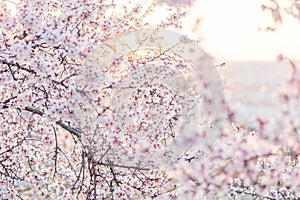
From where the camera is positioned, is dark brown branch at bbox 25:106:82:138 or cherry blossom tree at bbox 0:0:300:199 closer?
cherry blossom tree at bbox 0:0:300:199

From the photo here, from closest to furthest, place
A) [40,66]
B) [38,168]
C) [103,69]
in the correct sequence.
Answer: [40,66] < [103,69] < [38,168]

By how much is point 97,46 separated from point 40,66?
1.45 feet

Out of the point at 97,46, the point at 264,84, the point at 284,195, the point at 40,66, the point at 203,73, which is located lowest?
the point at 264,84

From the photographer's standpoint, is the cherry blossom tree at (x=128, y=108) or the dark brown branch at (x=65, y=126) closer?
the cherry blossom tree at (x=128, y=108)

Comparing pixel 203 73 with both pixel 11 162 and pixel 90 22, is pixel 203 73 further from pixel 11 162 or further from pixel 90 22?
pixel 11 162

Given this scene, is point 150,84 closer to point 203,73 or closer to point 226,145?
point 203,73

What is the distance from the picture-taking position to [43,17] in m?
3.72

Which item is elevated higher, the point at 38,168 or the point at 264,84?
the point at 38,168

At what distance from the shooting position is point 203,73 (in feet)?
15.1

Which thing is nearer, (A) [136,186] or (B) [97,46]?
(B) [97,46]

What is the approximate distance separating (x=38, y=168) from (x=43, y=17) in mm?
2522

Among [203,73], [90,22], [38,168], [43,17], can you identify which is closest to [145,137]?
[203,73]

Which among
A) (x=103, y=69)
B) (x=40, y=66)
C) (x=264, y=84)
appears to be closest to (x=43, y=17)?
(x=40, y=66)

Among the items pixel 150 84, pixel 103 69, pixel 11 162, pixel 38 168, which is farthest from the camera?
pixel 38 168
